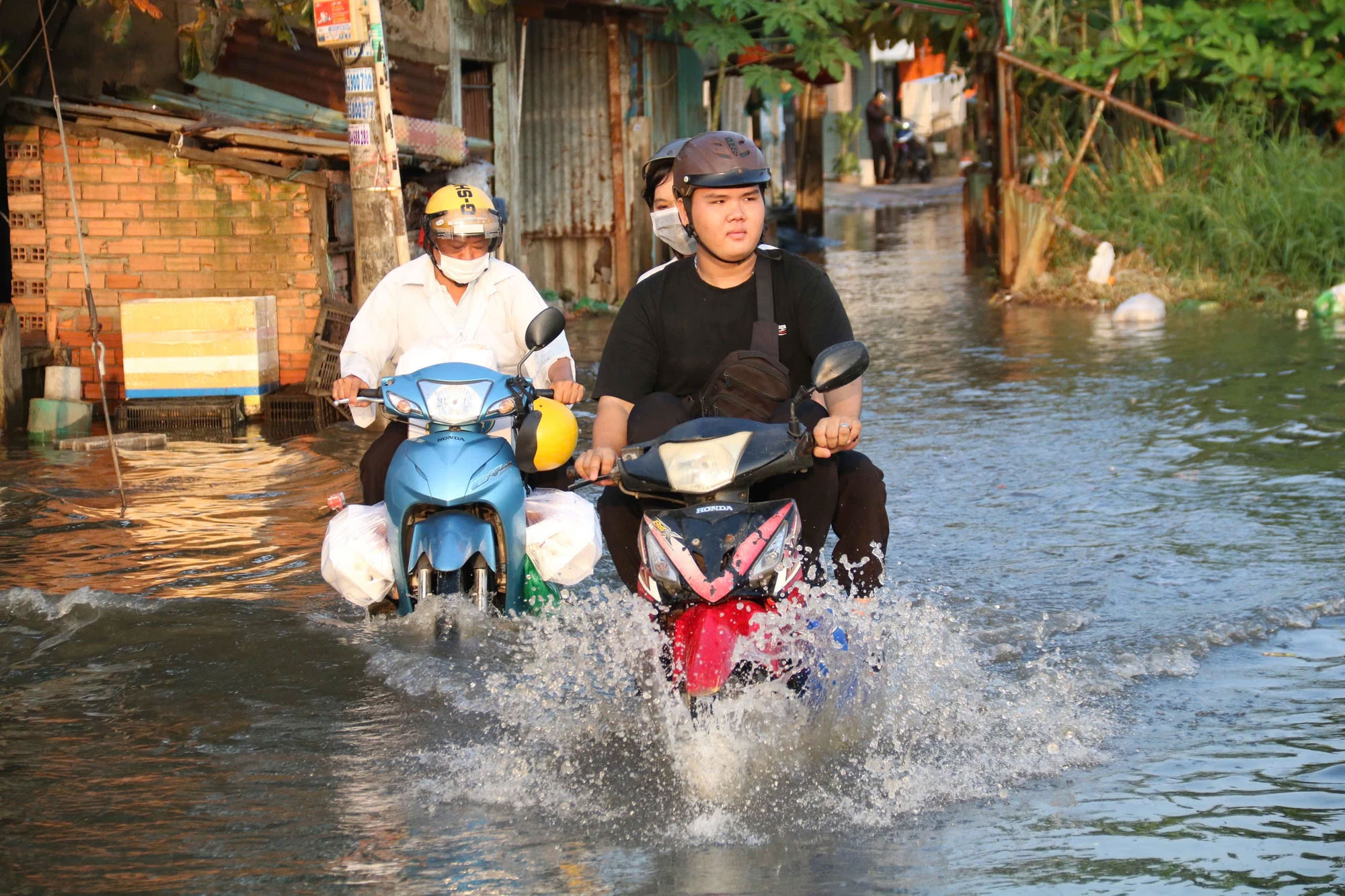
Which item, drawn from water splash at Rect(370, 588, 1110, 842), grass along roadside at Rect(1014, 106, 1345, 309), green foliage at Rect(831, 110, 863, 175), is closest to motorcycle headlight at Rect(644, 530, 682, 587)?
water splash at Rect(370, 588, 1110, 842)

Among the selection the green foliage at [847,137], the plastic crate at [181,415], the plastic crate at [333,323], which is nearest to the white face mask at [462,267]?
the plastic crate at [333,323]

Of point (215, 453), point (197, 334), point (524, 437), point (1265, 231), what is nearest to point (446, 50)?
point (197, 334)

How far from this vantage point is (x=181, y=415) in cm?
1031

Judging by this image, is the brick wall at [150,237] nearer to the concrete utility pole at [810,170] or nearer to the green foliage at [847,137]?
the concrete utility pole at [810,170]

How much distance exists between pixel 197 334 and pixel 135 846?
6.99 m

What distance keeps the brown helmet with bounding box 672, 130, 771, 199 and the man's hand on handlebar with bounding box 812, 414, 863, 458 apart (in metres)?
0.77

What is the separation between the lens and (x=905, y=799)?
3.95 meters

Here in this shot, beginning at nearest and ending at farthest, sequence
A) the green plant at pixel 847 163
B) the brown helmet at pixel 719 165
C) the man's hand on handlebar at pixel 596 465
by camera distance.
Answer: the man's hand on handlebar at pixel 596 465 → the brown helmet at pixel 719 165 → the green plant at pixel 847 163

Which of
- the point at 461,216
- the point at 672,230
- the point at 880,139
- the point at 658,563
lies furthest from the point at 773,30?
the point at 880,139

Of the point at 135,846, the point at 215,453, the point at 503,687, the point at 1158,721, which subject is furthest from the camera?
the point at 215,453

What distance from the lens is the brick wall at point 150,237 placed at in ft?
36.3

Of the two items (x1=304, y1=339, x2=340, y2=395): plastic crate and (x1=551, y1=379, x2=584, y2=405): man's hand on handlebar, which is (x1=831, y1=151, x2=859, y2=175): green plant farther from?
(x1=551, y1=379, x2=584, y2=405): man's hand on handlebar

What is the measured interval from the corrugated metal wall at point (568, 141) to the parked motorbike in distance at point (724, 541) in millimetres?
13128

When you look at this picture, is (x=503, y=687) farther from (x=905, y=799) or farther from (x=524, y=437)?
(x=905, y=799)
